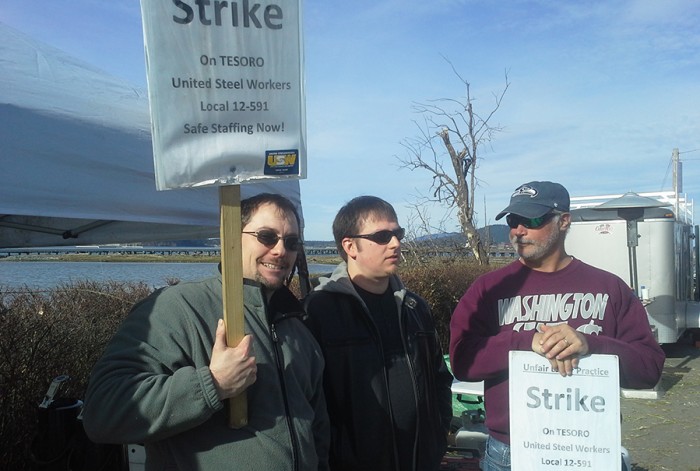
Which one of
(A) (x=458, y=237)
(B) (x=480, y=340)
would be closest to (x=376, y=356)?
(B) (x=480, y=340)

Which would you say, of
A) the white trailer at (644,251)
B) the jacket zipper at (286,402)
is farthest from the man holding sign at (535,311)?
the white trailer at (644,251)

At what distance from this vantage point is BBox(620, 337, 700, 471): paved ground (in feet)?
21.1

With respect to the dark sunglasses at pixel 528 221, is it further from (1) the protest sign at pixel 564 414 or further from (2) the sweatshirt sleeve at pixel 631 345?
(1) the protest sign at pixel 564 414

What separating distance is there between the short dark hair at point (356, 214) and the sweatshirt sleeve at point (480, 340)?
518 mm

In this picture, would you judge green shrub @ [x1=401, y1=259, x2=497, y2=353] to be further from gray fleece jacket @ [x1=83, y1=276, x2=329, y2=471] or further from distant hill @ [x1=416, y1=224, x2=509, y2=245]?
gray fleece jacket @ [x1=83, y1=276, x2=329, y2=471]

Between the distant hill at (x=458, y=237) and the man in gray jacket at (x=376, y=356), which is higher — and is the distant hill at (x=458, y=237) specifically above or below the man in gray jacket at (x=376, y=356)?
above

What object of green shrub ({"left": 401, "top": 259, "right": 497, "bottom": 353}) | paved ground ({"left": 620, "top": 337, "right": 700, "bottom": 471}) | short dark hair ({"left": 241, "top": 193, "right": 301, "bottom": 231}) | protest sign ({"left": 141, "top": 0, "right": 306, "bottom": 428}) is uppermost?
protest sign ({"left": 141, "top": 0, "right": 306, "bottom": 428})

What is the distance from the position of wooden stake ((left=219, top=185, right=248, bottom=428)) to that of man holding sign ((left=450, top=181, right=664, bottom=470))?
120 cm

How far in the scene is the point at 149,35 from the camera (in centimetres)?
199

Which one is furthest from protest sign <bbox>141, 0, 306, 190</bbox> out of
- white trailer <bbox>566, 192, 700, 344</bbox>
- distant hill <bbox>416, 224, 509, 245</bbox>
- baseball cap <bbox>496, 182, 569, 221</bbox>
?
distant hill <bbox>416, 224, 509, 245</bbox>

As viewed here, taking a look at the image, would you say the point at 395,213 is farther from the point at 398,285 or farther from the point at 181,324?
the point at 181,324

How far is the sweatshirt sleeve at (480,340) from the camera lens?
9.19 feet

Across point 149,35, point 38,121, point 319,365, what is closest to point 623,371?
point 319,365

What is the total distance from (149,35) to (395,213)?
4.77 ft
